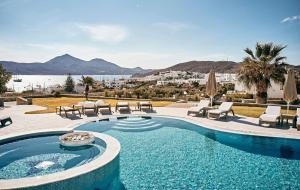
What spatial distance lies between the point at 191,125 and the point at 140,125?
2791mm

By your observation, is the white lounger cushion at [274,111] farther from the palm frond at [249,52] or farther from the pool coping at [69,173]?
the pool coping at [69,173]

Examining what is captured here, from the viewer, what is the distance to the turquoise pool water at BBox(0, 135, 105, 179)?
6.95m

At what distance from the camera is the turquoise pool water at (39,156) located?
22.8ft

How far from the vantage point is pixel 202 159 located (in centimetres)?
841

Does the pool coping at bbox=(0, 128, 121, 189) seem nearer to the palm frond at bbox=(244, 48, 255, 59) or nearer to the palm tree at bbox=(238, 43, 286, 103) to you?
the palm tree at bbox=(238, 43, 286, 103)

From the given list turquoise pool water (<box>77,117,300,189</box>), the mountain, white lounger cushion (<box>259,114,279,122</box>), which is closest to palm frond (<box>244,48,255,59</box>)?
white lounger cushion (<box>259,114,279,122</box>)

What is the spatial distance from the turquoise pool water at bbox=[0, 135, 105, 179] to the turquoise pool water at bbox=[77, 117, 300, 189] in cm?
132

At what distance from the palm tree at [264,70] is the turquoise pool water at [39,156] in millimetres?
14105

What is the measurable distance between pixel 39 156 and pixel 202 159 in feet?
18.4

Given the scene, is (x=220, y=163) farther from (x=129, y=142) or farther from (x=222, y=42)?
(x=222, y=42)

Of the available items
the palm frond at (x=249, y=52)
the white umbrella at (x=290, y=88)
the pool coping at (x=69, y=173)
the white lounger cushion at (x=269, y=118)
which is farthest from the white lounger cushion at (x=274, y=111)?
the pool coping at (x=69, y=173)

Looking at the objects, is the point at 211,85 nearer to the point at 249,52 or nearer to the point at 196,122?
the point at 196,122

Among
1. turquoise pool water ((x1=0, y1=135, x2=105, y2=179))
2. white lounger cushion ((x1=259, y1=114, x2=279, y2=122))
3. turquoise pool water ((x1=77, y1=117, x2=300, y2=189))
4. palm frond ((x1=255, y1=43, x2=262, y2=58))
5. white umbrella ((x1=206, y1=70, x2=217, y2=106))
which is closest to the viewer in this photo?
turquoise pool water ((x1=77, y1=117, x2=300, y2=189))

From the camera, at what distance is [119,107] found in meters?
16.5
